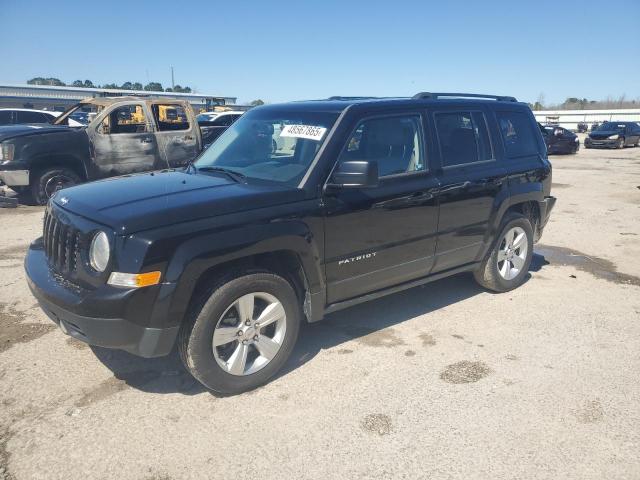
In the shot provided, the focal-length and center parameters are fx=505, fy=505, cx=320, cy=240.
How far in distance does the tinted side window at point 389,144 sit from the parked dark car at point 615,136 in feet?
95.0

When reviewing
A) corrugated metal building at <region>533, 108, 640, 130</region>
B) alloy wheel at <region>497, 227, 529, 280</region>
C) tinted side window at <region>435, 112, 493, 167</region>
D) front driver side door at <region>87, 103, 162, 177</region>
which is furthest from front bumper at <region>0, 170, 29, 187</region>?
corrugated metal building at <region>533, 108, 640, 130</region>

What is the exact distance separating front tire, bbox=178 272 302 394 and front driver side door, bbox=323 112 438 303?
1.49 ft

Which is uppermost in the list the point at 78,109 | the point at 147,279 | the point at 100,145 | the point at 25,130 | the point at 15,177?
the point at 78,109

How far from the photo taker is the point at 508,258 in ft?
17.5

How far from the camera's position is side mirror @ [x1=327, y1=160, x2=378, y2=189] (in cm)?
337

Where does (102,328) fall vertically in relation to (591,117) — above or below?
below

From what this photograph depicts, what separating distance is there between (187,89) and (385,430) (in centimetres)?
8942

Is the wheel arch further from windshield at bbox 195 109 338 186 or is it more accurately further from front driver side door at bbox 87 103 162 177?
front driver side door at bbox 87 103 162 177

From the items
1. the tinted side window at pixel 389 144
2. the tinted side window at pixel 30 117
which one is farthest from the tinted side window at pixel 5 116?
the tinted side window at pixel 389 144

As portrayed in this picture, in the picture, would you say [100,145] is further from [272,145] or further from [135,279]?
[135,279]

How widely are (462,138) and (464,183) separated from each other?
45cm

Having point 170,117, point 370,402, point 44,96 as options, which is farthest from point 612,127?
point 44,96

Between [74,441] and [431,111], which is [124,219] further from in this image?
[431,111]

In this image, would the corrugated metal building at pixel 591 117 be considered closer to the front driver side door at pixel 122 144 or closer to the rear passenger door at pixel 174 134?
the rear passenger door at pixel 174 134
